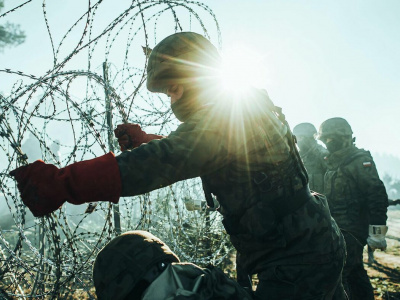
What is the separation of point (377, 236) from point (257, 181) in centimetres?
371

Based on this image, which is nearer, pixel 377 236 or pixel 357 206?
pixel 377 236

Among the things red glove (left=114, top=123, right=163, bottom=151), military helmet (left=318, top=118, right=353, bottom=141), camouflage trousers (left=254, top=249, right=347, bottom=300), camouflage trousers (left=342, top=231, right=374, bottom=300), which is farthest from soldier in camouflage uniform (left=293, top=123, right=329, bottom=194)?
red glove (left=114, top=123, right=163, bottom=151)

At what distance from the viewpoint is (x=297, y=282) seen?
1.53 m

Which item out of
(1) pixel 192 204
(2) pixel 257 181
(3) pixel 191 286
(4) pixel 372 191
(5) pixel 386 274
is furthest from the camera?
(5) pixel 386 274

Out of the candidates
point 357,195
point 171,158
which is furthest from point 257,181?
point 357,195

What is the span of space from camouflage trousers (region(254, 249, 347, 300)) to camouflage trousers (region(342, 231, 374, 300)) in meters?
2.71

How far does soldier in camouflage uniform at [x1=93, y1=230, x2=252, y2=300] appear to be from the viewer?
133 cm

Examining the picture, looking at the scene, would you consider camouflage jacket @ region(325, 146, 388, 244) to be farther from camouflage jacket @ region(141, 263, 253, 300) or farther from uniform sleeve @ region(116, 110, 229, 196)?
uniform sleeve @ region(116, 110, 229, 196)

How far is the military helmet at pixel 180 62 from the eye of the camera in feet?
5.71

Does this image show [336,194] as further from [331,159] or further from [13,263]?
[13,263]

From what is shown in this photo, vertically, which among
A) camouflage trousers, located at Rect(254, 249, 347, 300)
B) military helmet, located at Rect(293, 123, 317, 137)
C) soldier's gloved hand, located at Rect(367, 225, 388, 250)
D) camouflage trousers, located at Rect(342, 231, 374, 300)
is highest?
military helmet, located at Rect(293, 123, 317, 137)

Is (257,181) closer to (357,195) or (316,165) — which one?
(357,195)

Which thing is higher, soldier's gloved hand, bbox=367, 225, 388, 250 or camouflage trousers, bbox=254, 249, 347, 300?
camouflage trousers, bbox=254, 249, 347, 300

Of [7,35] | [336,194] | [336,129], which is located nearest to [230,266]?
[336,194]
